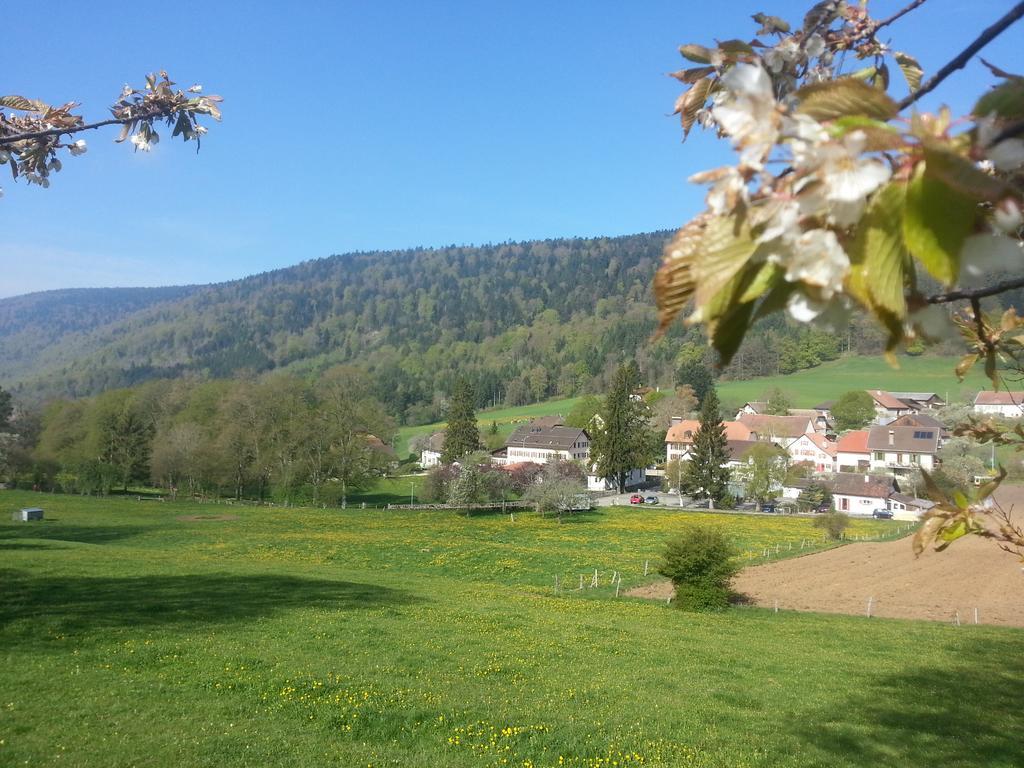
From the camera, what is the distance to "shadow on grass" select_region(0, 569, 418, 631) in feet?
34.3

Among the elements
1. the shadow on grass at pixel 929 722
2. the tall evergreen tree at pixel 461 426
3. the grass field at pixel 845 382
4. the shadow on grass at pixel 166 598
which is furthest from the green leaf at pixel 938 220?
the grass field at pixel 845 382

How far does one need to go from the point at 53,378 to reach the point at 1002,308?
173181 mm

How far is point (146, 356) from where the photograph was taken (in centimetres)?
17250

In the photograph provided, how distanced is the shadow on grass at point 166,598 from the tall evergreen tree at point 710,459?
40239 millimetres

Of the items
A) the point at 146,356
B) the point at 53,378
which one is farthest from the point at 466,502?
the point at 146,356

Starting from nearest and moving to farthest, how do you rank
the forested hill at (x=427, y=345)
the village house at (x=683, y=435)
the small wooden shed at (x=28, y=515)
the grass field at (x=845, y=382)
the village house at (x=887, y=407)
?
the small wooden shed at (x=28, y=515) → the village house at (x=683, y=435) → the village house at (x=887, y=407) → the grass field at (x=845, y=382) → the forested hill at (x=427, y=345)

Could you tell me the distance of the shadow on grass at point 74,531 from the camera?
27.0 m

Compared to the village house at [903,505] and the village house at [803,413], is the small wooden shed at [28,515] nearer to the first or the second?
the village house at [903,505]

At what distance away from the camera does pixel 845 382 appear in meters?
96.4

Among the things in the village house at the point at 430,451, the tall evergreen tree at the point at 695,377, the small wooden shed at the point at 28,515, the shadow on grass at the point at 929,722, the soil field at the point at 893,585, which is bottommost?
the soil field at the point at 893,585

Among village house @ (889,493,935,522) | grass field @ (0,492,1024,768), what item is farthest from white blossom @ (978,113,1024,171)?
village house @ (889,493,935,522)

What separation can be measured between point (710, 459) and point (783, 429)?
23.7 m

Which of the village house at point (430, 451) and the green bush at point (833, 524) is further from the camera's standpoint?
the village house at point (430, 451)

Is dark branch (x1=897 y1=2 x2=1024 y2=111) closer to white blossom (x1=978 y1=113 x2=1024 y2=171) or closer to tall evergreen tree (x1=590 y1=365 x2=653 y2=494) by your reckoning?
white blossom (x1=978 y1=113 x2=1024 y2=171)
